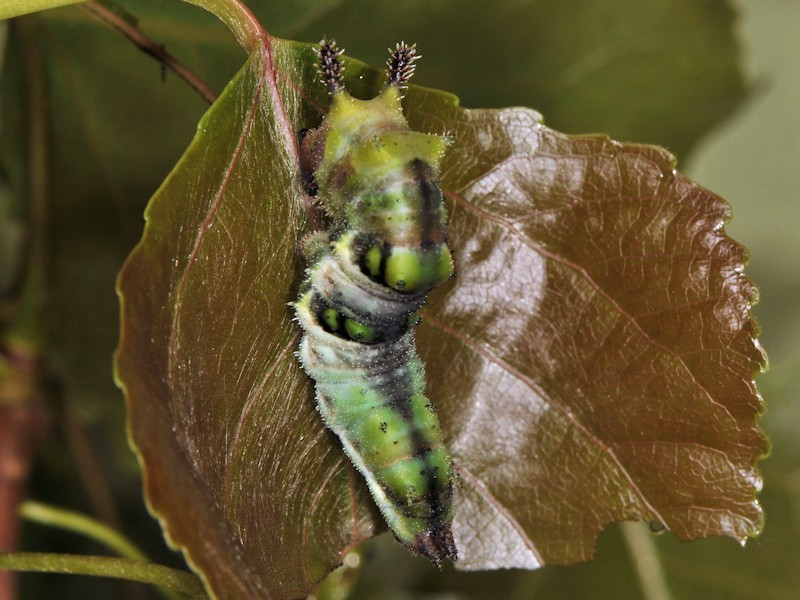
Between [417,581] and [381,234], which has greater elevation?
[381,234]

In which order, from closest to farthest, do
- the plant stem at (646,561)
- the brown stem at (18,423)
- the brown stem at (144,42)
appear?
the brown stem at (144,42), the brown stem at (18,423), the plant stem at (646,561)

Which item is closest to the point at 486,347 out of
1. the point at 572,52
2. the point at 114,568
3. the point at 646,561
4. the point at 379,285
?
the point at 379,285

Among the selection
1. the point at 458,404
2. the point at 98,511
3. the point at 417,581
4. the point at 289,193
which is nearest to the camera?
the point at 289,193

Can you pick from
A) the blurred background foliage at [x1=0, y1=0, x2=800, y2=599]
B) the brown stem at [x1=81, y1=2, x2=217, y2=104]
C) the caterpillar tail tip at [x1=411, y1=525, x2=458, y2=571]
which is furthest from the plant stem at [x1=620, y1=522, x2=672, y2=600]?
the brown stem at [x1=81, y1=2, x2=217, y2=104]

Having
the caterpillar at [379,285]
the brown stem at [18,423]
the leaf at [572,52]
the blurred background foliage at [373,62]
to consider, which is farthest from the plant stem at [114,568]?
the leaf at [572,52]

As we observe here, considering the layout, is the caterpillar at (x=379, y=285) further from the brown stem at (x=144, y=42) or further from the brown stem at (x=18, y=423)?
the brown stem at (x=18, y=423)

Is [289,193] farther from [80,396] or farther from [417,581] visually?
[417,581]

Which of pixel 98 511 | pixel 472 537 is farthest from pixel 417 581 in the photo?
pixel 472 537
